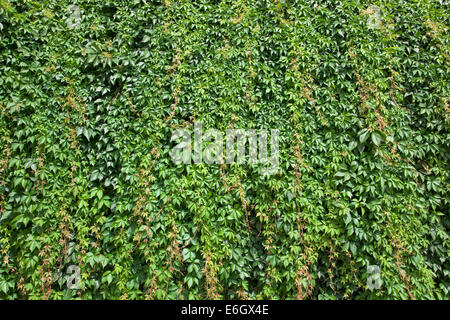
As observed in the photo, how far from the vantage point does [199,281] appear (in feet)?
7.10

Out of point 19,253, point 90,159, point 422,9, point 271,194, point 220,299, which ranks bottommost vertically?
point 220,299

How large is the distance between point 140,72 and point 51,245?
1693 mm

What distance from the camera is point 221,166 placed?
7.32ft

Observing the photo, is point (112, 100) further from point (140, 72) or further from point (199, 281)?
point (199, 281)

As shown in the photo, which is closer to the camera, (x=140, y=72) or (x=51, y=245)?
(x=51, y=245)

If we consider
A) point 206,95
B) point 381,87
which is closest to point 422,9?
point 381,87

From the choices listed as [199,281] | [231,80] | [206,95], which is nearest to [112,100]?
[206,95]

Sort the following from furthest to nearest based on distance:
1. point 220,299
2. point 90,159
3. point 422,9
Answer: point 422,9, point 90,159, point 220,299

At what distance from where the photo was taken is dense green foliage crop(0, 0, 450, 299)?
2168 millimetres

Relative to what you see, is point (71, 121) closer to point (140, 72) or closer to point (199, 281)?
Result: point (140, 72)

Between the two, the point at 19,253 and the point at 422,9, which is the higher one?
the point at 422,9

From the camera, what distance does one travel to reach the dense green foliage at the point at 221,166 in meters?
A: 2.17

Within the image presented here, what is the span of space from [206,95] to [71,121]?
4.08 feet

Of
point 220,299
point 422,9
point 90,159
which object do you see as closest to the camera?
point 220,299
